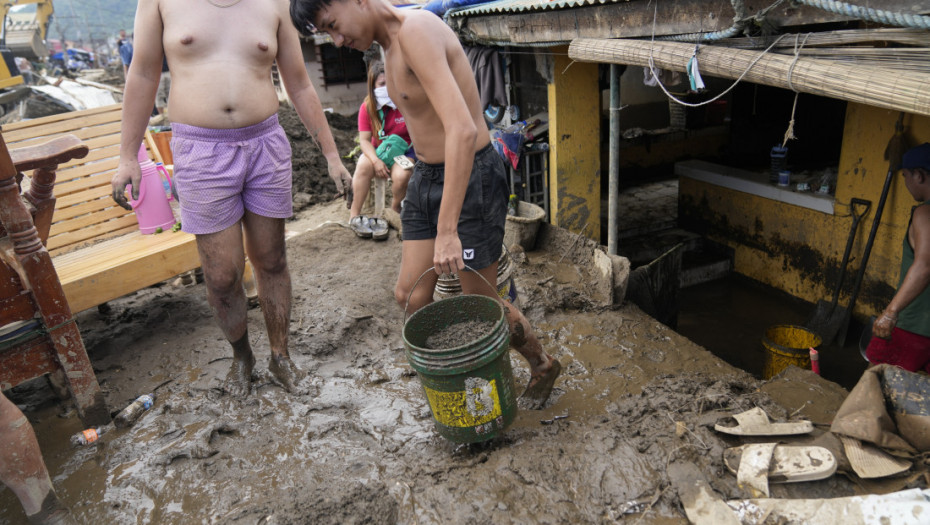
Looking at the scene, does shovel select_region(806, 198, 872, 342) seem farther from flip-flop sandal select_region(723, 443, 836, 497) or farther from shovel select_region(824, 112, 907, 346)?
flip-flop sandal select_region(723, 443, 836, 497)

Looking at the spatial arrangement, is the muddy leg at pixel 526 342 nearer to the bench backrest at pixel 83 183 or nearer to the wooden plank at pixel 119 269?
the wooden plank at pixel 119 269

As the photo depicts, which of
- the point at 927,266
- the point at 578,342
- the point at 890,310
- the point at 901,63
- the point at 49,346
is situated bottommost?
the point at 578,342

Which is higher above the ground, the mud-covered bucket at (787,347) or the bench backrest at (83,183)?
the bench backrest at (83,183)

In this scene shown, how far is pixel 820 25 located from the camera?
147 inches

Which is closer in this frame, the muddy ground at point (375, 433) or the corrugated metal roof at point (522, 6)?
the muddy ground at point (375, 433)

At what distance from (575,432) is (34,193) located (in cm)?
323

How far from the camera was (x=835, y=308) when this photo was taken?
5.96 meters

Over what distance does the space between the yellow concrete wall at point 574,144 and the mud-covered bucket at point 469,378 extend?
3.93 m

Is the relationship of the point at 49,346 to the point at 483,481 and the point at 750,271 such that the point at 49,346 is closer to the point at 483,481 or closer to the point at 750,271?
the point at 483,481

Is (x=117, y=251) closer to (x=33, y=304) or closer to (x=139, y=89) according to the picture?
(x=33, y=304)

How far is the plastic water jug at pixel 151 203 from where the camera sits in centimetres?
450

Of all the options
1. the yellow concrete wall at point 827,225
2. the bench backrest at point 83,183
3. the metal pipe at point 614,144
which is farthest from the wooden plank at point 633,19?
the bench backrest at point 83,183

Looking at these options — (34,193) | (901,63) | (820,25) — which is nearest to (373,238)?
(34,193)

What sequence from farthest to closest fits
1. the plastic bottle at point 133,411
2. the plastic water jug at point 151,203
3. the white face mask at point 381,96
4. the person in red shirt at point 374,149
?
1. the white face mask at point 381,96
2. the person in red shirt at point 374,149
3. the plastic water jug at point 151,203
4. the plastic bottle at point 133,411
